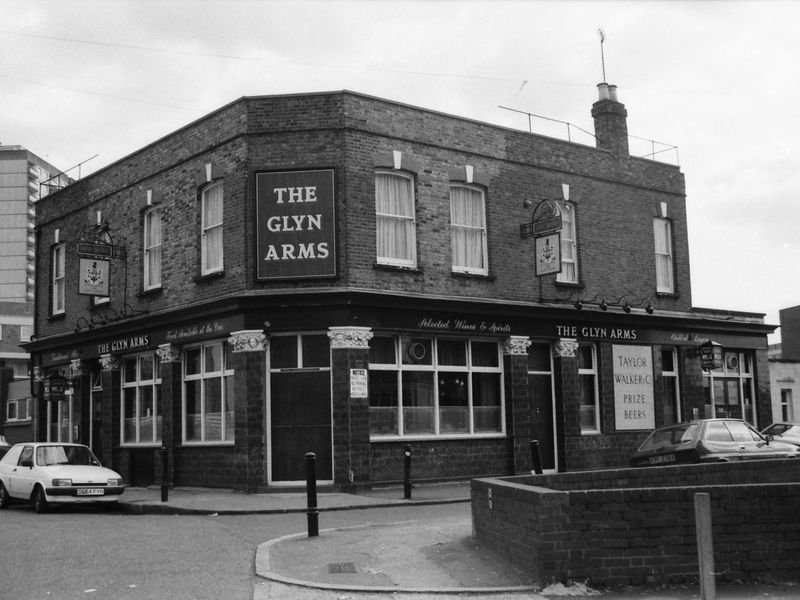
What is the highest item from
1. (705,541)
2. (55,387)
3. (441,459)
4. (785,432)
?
(55,387)

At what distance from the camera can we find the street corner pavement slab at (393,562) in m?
8.98

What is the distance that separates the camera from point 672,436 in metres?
17.6

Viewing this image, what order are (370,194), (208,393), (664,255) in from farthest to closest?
(664,255), (208,393), (370,194)

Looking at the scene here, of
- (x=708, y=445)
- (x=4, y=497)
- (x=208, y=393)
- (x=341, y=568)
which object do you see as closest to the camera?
(x=341, y=568)

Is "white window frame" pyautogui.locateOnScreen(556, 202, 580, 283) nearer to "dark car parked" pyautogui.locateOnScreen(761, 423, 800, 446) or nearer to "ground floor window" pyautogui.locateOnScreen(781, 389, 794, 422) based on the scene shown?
"dark car parked" pyautogui.locateOnScreen(761, 423, 800, 446)

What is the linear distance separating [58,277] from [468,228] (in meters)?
14.1

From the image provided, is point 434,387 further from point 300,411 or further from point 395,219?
point 395,219

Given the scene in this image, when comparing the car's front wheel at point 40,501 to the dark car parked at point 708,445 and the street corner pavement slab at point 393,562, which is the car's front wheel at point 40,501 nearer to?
the street corner pavement slab at point 393,562

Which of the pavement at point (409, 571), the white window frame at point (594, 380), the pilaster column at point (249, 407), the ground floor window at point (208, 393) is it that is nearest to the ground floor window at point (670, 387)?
the white window frame at point (594, 380)


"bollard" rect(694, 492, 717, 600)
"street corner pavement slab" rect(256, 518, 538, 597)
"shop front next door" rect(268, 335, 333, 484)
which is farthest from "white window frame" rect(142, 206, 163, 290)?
"bollard" rect(694, 492, 717, 600)

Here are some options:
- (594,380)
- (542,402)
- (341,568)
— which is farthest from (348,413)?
(341,568)

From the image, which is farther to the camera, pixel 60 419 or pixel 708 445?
pixel 60 419

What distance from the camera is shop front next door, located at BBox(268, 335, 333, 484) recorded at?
20344 mm

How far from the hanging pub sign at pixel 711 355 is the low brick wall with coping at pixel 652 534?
1836 cm
